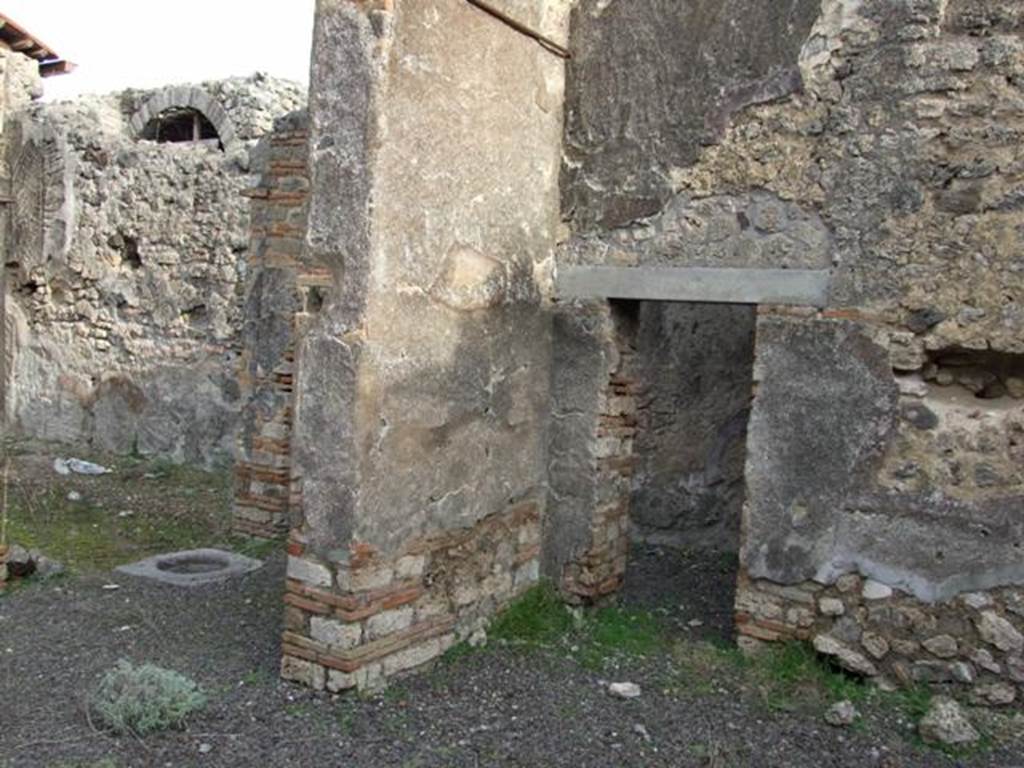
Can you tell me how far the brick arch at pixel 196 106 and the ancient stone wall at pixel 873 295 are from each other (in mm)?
5977

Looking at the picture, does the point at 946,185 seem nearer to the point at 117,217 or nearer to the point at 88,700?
the point at 88,700

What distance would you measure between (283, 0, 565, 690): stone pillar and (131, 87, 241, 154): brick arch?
548cm

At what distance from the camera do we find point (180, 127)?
10656 mm

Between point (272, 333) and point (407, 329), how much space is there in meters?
2.87

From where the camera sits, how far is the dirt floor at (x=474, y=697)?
349cm

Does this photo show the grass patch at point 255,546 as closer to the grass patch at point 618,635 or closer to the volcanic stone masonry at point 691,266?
the volcanic stone masonry at point 691,266

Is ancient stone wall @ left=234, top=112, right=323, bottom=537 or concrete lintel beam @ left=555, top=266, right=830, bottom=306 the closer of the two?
concrete lintel beam @ left=555, top=266, right=830, bottom=306

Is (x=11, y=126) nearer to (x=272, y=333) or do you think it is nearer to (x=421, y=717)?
(x=272, y=333)

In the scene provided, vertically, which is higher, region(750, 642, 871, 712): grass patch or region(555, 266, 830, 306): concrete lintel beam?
region(555, 266, 830, 306): concrete lintel beam

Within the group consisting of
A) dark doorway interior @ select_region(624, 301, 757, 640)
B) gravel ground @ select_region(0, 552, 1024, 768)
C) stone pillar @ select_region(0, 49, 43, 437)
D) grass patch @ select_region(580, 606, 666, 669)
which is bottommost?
gravel ground @ select_region(0, 552, 1024, 768)

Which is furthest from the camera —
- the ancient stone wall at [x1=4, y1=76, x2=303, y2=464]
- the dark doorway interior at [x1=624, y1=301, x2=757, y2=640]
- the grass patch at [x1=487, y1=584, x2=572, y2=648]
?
the ancient stone wall at [x1=4, y1=76, x2=303, y2=464]

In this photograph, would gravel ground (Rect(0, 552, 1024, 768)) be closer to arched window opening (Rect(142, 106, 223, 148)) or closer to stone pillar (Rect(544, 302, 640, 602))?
stone pillar (Rect(544, 302, 640, 602))

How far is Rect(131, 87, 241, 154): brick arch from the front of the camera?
9.38 m

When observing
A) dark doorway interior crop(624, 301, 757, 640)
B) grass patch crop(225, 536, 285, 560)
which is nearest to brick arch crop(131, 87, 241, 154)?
grass patch crop(225, 536, 285, 560)
